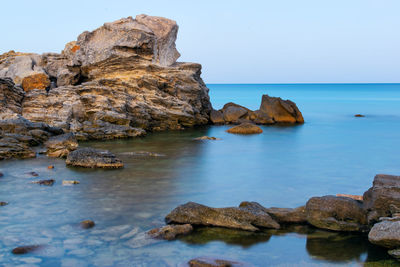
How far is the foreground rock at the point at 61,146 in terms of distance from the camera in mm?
16922

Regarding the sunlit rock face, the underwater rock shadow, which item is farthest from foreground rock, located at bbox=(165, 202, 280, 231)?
the sunlit rock face

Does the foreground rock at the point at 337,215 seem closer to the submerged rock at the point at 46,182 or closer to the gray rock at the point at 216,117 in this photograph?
the submerged rock at the point at 46,182

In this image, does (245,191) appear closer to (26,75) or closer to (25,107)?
(25,107)

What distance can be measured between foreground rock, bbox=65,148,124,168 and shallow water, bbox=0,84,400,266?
0.48 m

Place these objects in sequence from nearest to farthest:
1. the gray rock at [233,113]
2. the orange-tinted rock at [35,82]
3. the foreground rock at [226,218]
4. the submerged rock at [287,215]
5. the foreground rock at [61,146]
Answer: the foreground rock at [226,218]
the submerged rock at [287,215]
the foreground rock at [61,146]
the orange-tinted rock at [35,82]
the gray rock at [233,113]

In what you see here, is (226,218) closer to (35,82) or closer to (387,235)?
(387,235)

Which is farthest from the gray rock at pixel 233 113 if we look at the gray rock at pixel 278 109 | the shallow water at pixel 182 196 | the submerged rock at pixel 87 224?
the submerged rock at pixel 87 224

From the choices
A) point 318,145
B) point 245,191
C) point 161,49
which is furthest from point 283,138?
point 245,191

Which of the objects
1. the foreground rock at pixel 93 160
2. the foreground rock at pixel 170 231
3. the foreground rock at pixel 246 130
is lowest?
the foreground rock at pixel 170 231

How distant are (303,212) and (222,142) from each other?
44.3ft

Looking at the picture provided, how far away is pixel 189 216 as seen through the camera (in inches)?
354

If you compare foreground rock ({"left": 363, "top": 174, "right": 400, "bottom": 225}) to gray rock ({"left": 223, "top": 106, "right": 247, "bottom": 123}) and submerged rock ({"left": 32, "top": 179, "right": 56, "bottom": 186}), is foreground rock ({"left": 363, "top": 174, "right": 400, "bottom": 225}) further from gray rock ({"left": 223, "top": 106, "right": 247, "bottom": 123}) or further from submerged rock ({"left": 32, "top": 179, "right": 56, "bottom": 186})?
gray rock ({"left": 223, "top": 106, "right": 247, "bottom": 123})

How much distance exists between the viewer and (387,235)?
24.6 ft

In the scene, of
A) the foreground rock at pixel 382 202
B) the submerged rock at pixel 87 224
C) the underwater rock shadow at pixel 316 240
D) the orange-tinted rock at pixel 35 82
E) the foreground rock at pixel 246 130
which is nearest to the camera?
the underwater rock shadow at pixel 316 240
